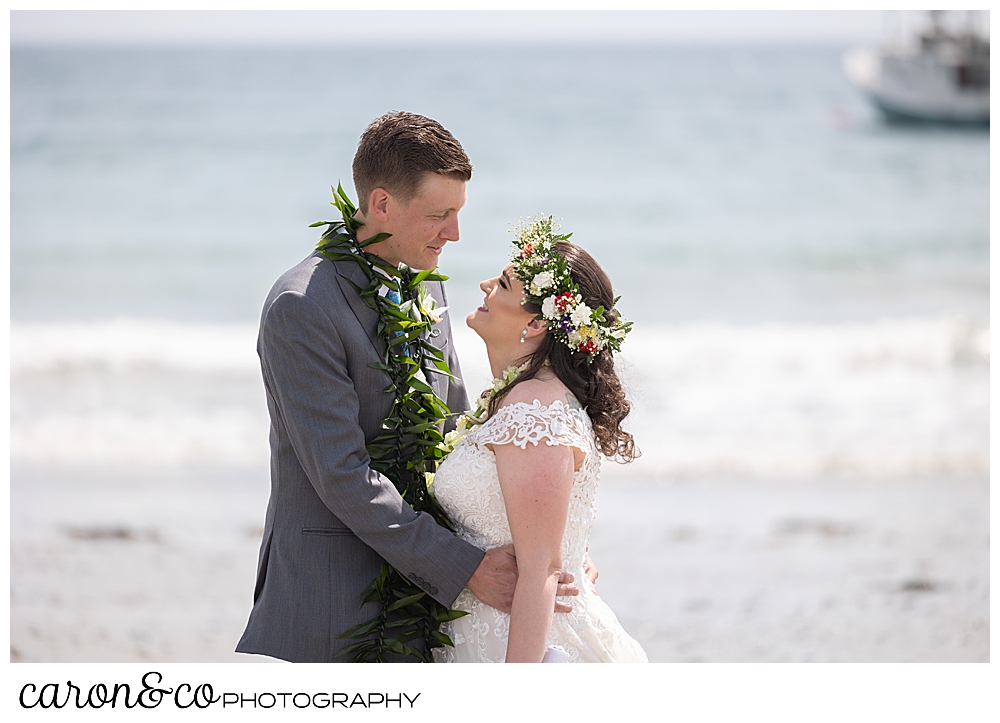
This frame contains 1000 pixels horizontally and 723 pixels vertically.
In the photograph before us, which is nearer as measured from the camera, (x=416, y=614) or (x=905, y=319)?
(x=416, y=614)

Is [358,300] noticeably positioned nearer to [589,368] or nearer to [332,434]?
[332,434]

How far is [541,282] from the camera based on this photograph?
9.74 feet

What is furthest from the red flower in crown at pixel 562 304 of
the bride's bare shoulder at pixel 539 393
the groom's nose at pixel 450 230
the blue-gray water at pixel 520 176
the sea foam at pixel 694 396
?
the blue-gray water at pixel 520 176

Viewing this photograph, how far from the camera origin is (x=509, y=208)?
18.6 meters

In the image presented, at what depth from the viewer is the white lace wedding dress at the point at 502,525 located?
9.62 ft

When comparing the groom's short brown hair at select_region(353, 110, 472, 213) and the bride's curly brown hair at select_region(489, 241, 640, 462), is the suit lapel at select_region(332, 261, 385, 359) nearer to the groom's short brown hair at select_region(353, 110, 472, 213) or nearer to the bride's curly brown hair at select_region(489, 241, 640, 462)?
the groom's short brown hair at select_region(353, 110, 472, 213)

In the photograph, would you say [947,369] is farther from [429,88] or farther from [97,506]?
[429,88]

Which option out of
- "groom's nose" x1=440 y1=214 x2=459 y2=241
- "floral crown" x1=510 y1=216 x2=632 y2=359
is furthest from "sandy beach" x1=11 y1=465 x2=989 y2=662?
"groom's nose" x1=440 y1=214 x2=459 y2=241

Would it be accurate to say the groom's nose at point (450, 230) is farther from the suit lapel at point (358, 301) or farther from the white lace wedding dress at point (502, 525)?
the white lace wedding dress at point (502, 525)

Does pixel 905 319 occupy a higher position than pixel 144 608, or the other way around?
pixel 905 319

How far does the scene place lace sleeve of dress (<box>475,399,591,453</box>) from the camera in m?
2.86

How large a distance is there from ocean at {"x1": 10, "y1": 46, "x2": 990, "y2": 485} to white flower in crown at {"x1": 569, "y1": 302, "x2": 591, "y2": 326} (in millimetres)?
526

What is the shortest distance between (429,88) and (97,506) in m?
20.8
